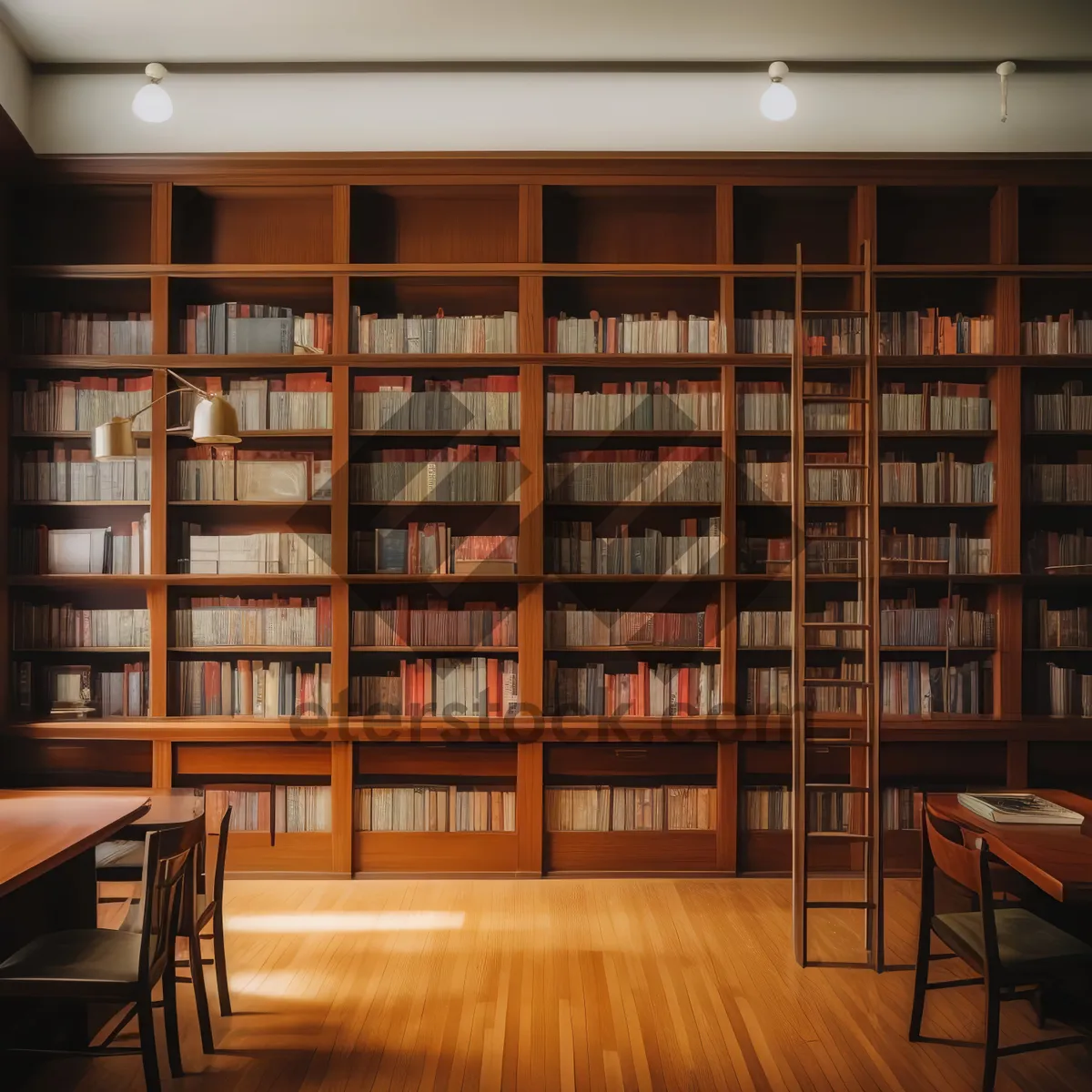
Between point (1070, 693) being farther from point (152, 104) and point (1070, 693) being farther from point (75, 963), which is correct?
point (152, 104)

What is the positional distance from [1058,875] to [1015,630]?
224cm

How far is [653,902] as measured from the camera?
3896mm

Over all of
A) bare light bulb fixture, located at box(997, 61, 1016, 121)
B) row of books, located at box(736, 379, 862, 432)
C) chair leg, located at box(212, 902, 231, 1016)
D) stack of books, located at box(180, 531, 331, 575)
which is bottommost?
chair leg, located at box(212, 902, 231, 1016)

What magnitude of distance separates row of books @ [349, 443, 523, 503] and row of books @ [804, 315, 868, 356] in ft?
5.19

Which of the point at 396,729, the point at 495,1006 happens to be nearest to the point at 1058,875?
the point at 495,1006

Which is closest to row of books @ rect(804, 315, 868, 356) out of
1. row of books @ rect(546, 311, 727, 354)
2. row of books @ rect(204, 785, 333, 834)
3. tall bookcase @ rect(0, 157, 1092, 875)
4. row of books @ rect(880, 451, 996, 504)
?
tall bookcase @ rect(0, 157, 1092, 875)

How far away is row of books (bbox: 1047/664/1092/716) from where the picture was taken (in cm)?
426

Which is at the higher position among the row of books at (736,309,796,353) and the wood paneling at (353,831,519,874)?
the row of books at (736,309,796,353)

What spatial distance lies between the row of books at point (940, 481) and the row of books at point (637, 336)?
1.09 meters

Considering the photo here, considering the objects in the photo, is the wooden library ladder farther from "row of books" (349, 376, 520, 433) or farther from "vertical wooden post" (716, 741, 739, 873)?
"row of books" (349, 376, 520, 433)

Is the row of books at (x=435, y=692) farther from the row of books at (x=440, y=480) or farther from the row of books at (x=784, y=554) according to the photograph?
the row of books at (x=784, y=554)

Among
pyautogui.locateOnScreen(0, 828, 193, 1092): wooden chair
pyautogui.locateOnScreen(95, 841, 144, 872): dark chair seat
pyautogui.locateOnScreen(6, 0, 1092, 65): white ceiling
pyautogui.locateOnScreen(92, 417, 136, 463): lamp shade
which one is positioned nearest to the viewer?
pyautogui.locateOnScreen(0, 828, 193, 1092): wooden chair

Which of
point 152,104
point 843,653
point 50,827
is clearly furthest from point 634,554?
point 152,104

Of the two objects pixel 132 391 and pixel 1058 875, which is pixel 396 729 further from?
pixel 1058 875
